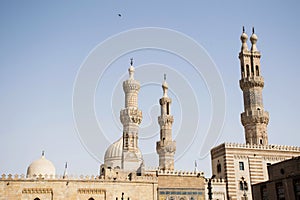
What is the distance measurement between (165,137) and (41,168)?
20535mm

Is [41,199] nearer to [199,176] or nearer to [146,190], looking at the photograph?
[146,190]

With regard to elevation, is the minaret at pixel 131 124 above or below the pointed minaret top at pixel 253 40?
below

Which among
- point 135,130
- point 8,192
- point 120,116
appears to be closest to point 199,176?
point 135,130

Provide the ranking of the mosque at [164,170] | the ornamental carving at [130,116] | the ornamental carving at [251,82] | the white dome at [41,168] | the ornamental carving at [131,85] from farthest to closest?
the ornamental carving at [131,85] → the ornamental carving at [130,116] → the ornamental carving at [251,82] → the white dome at [41,168] → the mosque at [164,170]

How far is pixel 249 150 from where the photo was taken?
1666 inches

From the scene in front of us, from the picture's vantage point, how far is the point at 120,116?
4988 cm

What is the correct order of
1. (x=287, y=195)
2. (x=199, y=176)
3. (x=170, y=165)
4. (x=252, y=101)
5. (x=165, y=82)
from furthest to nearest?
(x=165, y=82) < (x=170, y=165) < (x=252, y=101) < (x=199, y=176) < (x=287, y=195)

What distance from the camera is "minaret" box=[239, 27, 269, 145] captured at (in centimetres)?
4616

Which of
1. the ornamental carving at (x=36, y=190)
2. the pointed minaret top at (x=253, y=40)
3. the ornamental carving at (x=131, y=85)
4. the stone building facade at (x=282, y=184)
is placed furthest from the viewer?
the ornamental carving at (x=131, y=85)

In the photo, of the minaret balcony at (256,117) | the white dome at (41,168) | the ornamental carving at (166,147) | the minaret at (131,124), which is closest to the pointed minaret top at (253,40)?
the minaret balcony at (256,117)

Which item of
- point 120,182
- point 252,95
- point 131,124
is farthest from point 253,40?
point 120,182

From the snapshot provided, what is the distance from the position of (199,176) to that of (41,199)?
A: 16.7 m

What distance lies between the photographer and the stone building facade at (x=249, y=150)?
41.0 metres

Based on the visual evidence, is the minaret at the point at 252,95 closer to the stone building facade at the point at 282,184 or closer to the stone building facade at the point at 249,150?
the stone building facade at the point at 249,150
